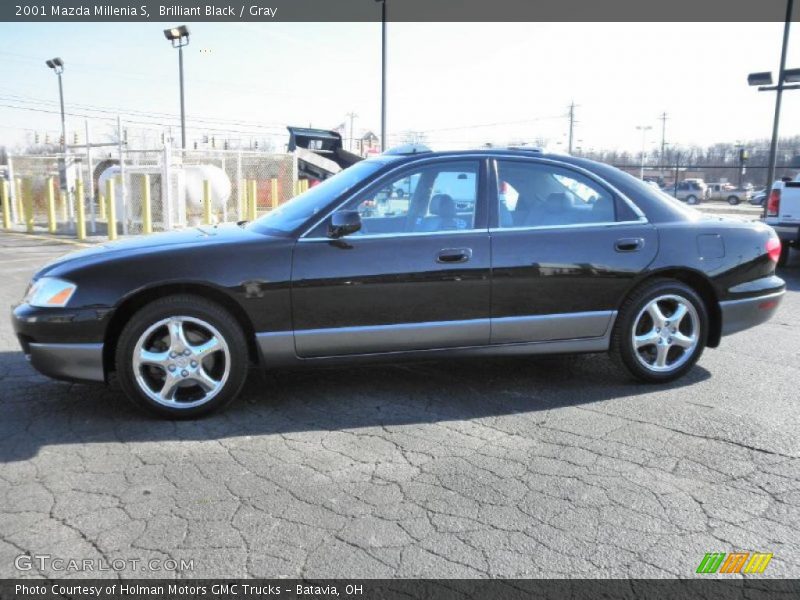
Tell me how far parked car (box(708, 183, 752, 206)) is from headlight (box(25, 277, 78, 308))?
1829 inches

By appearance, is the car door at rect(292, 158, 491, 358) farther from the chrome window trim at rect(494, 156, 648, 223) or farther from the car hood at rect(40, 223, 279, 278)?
the chrome window trim at rect(494, 156, 648, 223)

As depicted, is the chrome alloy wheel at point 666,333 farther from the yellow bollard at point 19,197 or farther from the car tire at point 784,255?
the yellow bollard at point 19,197

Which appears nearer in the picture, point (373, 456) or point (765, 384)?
point (373, 456)

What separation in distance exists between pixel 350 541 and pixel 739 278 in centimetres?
349

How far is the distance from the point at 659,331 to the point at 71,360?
3.74 m

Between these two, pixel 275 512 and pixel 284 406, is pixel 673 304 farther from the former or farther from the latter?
pixel 275 512

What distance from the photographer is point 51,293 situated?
3824 mm

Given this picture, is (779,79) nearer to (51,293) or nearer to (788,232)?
(788,232)

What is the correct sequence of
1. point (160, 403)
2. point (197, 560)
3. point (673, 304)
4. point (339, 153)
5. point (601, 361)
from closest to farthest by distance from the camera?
1. point (197, 560)
2. point (160, 403)
3. point (673, 304)
4. point (601, 361)
5. point (339, 153)

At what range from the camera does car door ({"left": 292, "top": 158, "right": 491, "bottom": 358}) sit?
400 centimetres

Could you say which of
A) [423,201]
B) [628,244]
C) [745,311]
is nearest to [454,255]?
[423,201]

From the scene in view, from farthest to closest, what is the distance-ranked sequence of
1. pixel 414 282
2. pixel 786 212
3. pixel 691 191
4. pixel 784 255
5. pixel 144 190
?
1. pixel 691 191
2. pixel 144 190
3. pixel 784 255
4. pixel 786 212
5. pixel 414 282

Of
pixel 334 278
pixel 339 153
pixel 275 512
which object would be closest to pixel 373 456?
pixel 275 512

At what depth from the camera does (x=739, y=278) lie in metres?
4.67
